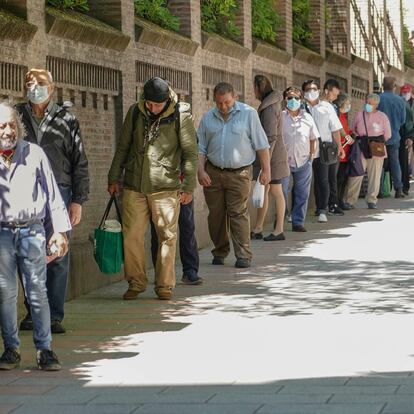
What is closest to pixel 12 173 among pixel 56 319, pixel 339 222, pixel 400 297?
pixel 56 319

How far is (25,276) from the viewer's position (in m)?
9.01

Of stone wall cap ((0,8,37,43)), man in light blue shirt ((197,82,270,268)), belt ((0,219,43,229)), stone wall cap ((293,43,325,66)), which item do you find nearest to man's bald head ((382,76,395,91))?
stone wall cap ((293,43,325,66))

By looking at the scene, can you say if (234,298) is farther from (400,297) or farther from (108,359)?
(108,359)

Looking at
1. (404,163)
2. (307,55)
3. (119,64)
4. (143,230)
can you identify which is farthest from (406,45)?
(143,230)

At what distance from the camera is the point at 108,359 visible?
30.7ft

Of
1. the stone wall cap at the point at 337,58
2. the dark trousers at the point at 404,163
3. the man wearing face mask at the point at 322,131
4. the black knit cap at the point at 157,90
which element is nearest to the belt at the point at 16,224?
the black knit cap at the point at 157,90

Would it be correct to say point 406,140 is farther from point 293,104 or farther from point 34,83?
point 34,83

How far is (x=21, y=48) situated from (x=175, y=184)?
1.65 m

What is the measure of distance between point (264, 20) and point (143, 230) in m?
11.1

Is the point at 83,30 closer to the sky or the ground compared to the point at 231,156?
closer to the sky

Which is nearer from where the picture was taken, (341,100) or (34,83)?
(34,83)

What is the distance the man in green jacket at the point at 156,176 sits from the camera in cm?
1234

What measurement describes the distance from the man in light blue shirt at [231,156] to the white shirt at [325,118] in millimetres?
5766

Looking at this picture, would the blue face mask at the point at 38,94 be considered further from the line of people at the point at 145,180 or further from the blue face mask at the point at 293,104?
the blue face mask at the point at 293,104
